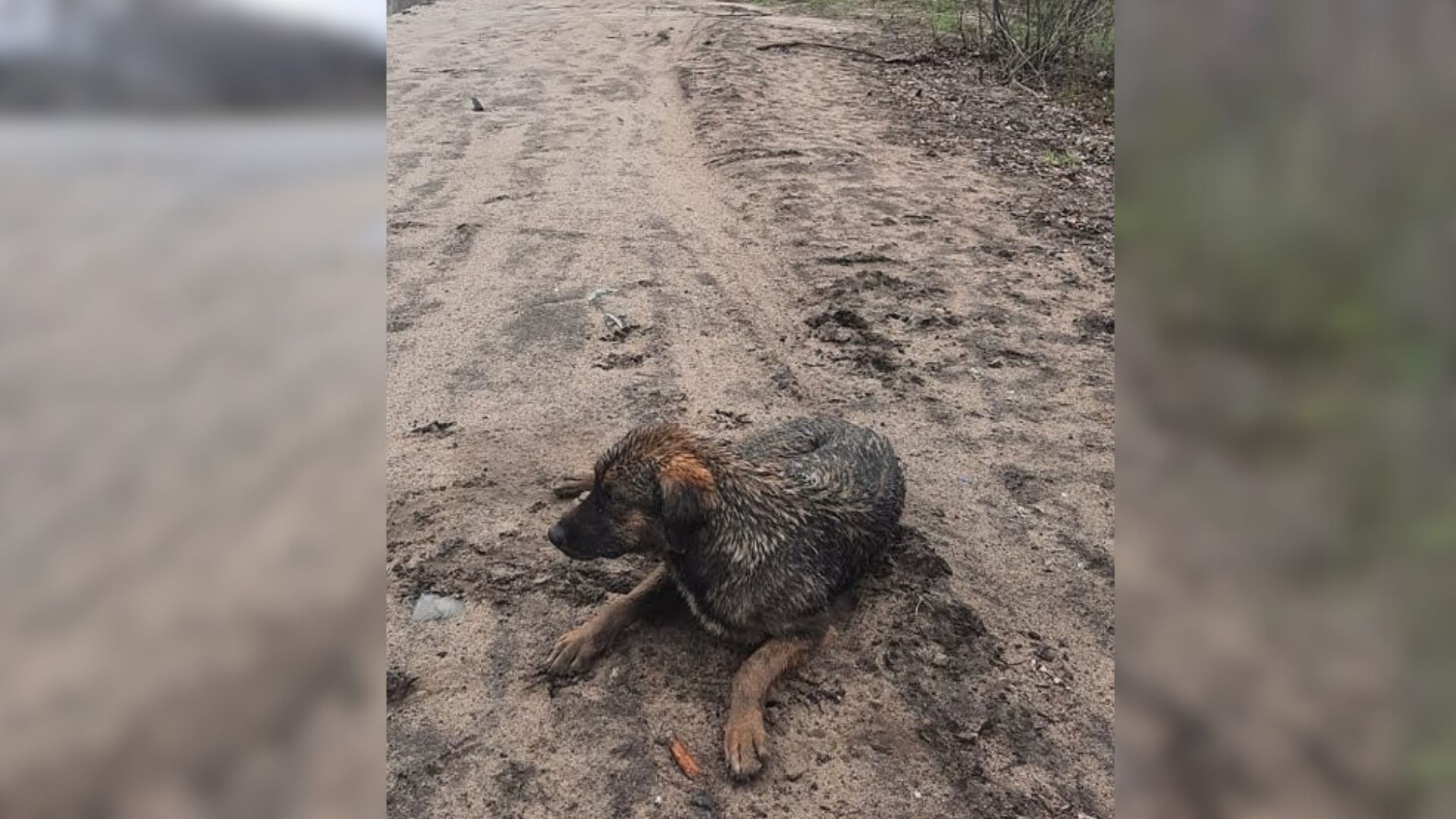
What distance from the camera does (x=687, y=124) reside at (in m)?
10.7

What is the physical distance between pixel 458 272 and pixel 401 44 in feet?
33.1

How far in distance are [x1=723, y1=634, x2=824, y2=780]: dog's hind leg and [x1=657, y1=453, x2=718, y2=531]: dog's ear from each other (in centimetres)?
56

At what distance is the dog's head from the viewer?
3.41 meters

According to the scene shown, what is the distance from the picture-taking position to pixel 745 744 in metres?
3.05

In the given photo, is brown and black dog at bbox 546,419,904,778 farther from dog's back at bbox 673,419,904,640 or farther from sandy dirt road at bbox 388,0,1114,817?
sandy dirt road at bbox 388,0,1114,817

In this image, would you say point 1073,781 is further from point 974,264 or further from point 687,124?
point 687,124

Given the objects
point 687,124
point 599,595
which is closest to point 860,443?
point 599,595

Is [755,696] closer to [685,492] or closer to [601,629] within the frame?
[601,629]

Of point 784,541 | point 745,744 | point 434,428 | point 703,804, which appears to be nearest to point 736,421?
point 784,541

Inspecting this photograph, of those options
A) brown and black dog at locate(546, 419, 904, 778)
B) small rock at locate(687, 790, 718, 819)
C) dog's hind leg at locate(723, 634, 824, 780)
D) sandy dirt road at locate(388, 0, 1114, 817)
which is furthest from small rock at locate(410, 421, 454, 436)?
small rock at locate(687, 790, 718, 819)

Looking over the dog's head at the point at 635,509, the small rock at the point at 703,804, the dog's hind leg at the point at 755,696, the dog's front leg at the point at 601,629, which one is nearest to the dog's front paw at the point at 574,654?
the dog's front leg at the point at 601,629

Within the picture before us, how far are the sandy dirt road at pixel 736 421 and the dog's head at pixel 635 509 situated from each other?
397 mm

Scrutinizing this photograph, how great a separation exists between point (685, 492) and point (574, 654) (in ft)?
2.39
